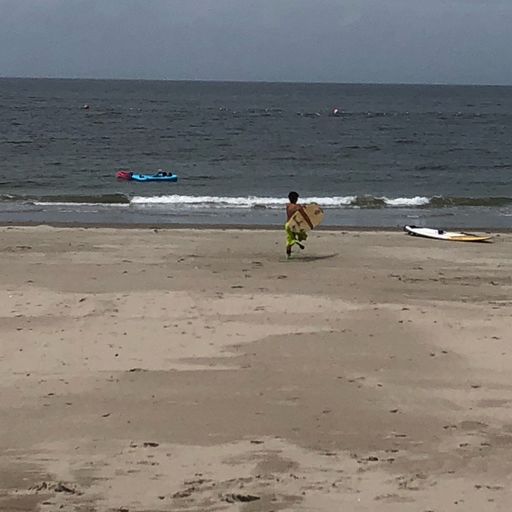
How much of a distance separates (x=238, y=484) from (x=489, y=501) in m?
1.42

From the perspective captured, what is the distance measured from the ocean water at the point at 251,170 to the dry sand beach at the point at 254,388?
10.2 metres

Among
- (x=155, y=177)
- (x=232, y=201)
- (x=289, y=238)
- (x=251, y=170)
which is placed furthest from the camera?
(x=251, y=170)

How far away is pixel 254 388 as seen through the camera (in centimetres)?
797

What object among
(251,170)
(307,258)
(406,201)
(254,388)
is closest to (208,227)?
(307,258)

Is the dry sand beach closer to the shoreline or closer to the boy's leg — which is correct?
the boy's leg

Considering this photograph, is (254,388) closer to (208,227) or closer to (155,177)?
(208,227)

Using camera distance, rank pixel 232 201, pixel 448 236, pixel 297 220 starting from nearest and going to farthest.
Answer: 1. pixel 297 220
2. pixel 448 236
3. pixel 232 201

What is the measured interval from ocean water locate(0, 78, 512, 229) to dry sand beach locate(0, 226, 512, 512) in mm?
10238

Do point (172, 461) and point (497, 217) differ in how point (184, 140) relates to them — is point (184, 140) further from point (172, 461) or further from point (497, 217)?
point (172, 461)

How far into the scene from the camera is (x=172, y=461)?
642 cm

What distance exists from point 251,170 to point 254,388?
2993 cm

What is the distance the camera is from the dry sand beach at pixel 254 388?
6043 millimetres

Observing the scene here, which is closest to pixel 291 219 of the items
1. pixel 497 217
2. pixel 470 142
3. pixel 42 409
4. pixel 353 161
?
pixel 42 409

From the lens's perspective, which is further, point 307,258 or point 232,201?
point 232,201
